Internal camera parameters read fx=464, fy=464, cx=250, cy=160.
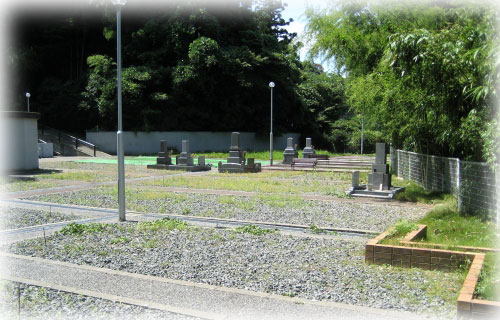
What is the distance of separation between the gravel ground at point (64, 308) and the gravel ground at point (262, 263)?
1152mm

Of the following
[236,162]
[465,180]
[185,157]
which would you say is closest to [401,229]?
[465,180]

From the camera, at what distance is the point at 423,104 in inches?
479

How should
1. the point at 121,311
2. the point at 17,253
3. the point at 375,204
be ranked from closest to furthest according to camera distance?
the point at 121,311 → the point at 17,253 → the point at 375,204

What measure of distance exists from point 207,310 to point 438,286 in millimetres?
2724

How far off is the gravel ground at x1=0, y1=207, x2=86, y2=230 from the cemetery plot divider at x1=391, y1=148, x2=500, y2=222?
28.8ft

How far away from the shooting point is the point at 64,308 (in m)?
4.95

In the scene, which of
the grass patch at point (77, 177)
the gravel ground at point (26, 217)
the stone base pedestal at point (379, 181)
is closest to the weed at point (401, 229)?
the gravel ground at point (26, 217)

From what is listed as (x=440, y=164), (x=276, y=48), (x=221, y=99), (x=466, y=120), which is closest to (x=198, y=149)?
(x=221, y=99)

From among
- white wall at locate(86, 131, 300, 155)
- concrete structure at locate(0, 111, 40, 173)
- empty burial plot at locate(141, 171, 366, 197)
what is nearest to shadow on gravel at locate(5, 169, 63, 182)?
concrete structure at locate(0, 111, 40, 173)

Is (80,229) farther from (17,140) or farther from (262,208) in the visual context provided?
(17,140)

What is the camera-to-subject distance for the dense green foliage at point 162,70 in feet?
129

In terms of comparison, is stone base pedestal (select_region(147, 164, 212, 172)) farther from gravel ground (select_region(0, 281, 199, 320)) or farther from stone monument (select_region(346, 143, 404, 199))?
gravel ground (select_region(0, 281, 199, 320))

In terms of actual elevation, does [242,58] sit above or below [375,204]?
above

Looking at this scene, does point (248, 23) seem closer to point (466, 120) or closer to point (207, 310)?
point (466, 120)
